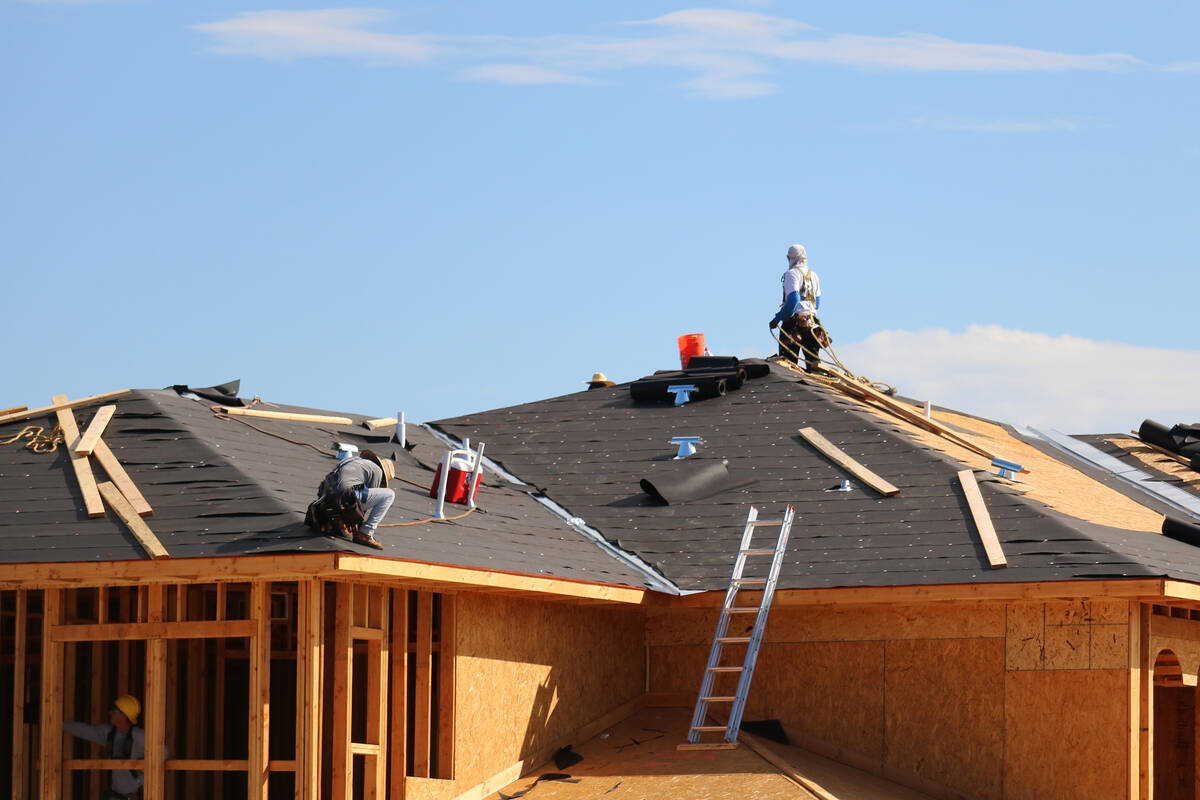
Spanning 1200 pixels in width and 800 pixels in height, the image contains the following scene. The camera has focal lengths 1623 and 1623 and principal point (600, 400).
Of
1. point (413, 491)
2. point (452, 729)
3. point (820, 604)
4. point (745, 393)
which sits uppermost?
point (745, 393)

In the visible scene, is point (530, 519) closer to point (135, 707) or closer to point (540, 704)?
point (540, 704)

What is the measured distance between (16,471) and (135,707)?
2790mm

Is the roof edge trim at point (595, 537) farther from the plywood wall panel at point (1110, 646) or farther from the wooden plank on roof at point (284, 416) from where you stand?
the plywood wall panel at point (1110, 646)

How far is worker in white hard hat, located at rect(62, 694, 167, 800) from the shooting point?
14.1 metres

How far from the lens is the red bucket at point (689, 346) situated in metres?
23.2

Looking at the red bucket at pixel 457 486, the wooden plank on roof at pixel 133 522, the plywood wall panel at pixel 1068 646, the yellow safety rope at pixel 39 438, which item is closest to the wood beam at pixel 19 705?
the wooden plank on roof at pixel 133 522

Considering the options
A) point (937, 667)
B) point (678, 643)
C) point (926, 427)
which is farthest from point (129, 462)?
point (926, 427)

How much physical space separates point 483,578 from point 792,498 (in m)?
5.13

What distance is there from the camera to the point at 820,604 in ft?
53.7

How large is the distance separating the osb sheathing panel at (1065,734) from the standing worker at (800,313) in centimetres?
820

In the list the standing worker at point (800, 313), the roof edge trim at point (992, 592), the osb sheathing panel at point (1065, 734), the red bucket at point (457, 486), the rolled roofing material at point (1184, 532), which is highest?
the standing worker at point (800, 313)

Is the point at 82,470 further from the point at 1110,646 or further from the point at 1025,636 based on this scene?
the point at 1110,646

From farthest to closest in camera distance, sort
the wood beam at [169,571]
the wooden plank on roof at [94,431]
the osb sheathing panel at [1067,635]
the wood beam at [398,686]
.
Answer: the osb sheathing panel at [1067,635] → the wooden plank on roof at [94,431] → the wood beam at [398,686] → the wood beam at [169,571]

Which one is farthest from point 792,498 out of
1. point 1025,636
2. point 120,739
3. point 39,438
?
point 39,438
